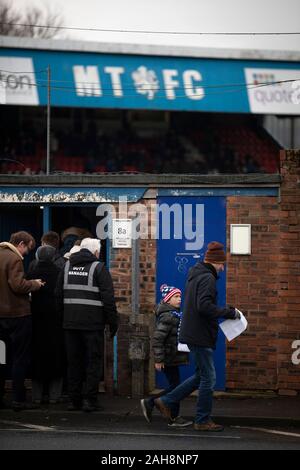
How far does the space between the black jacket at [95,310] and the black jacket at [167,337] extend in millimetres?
617

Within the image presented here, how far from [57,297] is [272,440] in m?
2.73

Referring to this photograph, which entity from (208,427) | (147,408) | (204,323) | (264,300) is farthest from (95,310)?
(264,300)

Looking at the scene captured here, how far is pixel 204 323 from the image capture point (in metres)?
8.27

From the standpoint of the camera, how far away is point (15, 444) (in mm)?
7461

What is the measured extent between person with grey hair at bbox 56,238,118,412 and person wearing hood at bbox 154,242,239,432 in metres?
1.08

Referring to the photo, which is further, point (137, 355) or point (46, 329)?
point (137, 355)

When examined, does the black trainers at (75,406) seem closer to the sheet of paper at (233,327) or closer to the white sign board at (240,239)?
the sheet of paper at (233,327)

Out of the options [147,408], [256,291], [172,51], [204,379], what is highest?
[172,51]

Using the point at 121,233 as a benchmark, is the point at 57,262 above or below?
below

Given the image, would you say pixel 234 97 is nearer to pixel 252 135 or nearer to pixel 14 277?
pixel 252 135

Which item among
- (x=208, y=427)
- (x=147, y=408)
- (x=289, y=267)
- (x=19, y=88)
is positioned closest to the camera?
(x=208, y=427)

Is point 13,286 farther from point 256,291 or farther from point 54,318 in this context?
point 256,291

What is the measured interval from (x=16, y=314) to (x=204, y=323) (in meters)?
2.20
